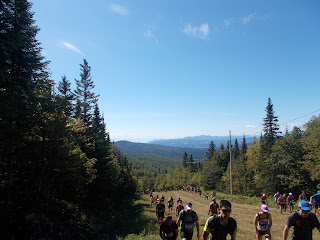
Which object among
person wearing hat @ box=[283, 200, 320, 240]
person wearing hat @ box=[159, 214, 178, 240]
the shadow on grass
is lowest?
the shadow on grass

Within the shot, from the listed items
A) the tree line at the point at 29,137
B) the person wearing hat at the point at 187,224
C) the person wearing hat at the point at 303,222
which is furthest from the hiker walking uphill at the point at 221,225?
the tree line at the point at 29,137

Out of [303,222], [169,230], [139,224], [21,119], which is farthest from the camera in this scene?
[139,224]

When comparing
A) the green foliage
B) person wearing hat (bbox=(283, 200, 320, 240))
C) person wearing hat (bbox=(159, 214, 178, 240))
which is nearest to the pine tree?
person wearing hat (bbox=(159, 214, 178, 240))

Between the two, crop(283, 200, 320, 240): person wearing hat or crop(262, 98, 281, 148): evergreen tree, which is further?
crop(262, 98, 281, 148): evergreen tree

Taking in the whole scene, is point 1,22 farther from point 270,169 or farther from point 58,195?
point 270,169

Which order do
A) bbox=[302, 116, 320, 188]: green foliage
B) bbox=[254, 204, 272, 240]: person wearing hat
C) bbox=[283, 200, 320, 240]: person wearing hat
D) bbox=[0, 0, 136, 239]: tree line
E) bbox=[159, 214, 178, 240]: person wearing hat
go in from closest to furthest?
bbox=[283, 200, 320, 240]: person wearing hat → bbox=[159, 214, 178, 240]: person wearing hat → bbox=[254, 204, 272, 240]: person wearing hat → bbox=[0, 0, 136, 239]: tree line → bbox=[302, 116, 320, 188]: green foliage

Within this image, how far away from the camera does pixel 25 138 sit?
12.2 meters

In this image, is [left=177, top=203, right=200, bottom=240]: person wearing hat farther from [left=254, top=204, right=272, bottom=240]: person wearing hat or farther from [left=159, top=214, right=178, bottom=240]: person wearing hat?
[left=254, top=204, right=272, bottom=240]: person wearing hat

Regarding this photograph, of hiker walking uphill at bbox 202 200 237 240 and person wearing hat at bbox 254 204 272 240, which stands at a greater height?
hiker walking uphill at bbox 202 200 237 240

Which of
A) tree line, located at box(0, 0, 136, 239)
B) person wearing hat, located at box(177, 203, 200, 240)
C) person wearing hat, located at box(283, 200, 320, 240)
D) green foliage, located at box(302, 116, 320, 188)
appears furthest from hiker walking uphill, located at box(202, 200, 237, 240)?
green foliage, located at box(302, 116, 320, 188)

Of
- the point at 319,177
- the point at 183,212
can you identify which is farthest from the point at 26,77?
the point at 319,177

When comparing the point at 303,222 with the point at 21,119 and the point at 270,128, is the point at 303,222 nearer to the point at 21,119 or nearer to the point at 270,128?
the point at 21,119

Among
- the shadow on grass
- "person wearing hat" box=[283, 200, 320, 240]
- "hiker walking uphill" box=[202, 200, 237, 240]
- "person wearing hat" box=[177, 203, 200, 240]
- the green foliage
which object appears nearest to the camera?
"hiker walking uphill" box=[202, 200, 237, 240]

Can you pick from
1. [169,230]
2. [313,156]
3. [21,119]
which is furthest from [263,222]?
[313,156]
